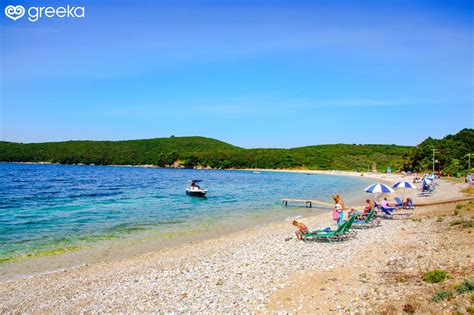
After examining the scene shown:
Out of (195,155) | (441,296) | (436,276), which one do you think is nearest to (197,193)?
(436,276)

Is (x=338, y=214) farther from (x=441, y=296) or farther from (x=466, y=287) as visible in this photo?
(x=441, y=296)

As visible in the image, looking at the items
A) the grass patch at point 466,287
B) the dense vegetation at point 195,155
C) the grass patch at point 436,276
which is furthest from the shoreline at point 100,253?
the dense vegetation at point 195,155

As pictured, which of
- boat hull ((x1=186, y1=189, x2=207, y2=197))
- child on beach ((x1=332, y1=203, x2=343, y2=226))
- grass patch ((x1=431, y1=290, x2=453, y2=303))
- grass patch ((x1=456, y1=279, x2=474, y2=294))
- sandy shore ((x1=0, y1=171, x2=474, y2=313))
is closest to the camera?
grass patch ((x1=431, y1=290, x2=453, y2=303))

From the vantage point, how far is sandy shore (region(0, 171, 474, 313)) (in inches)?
297

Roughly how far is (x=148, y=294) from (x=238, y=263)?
3.38 meters

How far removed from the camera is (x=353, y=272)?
370 inches

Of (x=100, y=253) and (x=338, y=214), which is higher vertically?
(x=338, y=214)

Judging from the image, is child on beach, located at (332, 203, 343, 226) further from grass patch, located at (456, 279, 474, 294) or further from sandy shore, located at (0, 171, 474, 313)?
grass patch, located at (456, 279, 474, 294)

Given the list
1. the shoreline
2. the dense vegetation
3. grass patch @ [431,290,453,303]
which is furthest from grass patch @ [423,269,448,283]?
the dense vegetation

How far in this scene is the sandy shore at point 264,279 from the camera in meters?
7.54

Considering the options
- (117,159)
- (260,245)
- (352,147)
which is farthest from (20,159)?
(260,245)

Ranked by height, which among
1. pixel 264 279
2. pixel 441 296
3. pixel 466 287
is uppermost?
pixel 466 287

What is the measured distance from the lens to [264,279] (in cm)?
928

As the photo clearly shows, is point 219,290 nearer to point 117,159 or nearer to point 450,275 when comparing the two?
point 450,275
